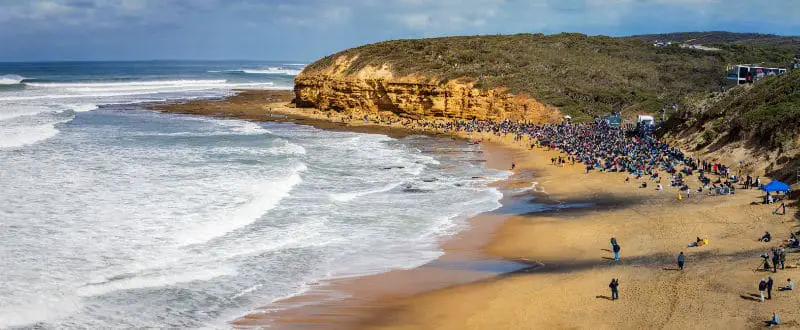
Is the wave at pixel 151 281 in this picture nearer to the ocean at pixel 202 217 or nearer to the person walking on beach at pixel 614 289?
the ocean at pixel 202 217

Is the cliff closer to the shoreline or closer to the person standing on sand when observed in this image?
the shoreline

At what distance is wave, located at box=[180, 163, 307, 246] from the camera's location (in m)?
23.1

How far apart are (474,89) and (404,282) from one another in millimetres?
44511

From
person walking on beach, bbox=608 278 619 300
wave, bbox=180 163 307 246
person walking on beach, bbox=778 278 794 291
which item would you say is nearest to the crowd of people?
person walking on beach, bbox=778 278 794 291

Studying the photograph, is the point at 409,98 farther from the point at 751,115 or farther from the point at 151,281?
the point at 151,281

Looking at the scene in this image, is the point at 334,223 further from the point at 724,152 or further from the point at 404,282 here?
the point at 724,152

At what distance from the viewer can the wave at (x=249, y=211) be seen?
23.1m

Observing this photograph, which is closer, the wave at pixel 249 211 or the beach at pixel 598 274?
the beach at pixel 598 274

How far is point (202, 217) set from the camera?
996 inches

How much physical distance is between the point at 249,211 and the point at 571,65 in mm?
54180

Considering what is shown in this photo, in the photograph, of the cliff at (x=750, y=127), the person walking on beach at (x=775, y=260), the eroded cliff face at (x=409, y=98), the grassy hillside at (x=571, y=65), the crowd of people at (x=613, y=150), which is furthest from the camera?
the grassy hillside at (x=571, y=65)

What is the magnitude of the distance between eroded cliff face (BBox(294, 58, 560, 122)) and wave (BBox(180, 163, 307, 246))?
30.7 meters

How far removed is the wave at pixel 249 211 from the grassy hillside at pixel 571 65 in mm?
34251

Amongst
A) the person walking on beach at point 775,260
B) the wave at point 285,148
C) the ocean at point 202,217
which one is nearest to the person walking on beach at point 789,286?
the person walking on beach at point 775,260
